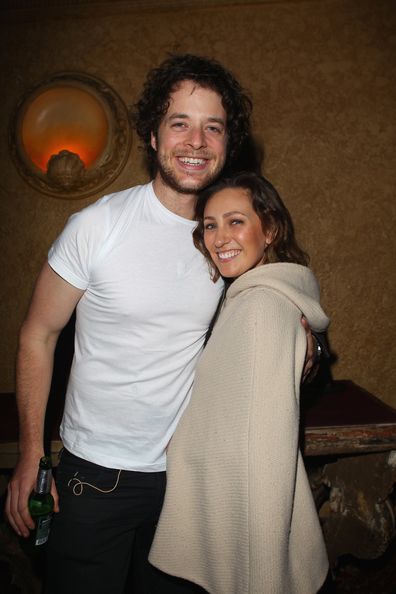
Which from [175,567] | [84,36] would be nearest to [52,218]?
[84,36]

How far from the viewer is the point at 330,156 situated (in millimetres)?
3113

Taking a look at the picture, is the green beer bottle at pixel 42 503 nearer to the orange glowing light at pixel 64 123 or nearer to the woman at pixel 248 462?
the woman at pixel 248 462

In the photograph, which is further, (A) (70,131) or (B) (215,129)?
(A) (70,131)

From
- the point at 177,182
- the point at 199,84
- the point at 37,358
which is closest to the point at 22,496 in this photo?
the point at 37,358

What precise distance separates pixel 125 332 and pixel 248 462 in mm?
608

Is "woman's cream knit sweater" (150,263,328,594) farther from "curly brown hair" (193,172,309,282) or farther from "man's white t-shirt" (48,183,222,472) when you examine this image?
"curly brown hair" (193,172,309,282)

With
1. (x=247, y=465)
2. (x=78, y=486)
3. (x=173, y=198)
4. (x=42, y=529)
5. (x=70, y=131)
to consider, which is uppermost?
(x=70, y=131)

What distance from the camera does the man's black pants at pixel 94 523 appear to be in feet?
4.63

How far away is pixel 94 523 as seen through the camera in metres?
1.43

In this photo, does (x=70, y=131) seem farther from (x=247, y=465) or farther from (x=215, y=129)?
(x=247, y=465)

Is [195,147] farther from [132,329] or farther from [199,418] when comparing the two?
[199,418]

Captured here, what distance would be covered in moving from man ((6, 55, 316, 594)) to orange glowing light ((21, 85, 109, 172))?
169 cm

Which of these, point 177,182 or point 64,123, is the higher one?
point 64,123

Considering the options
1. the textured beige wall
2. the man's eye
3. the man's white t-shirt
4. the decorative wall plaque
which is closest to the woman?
the man's white t-shirt
